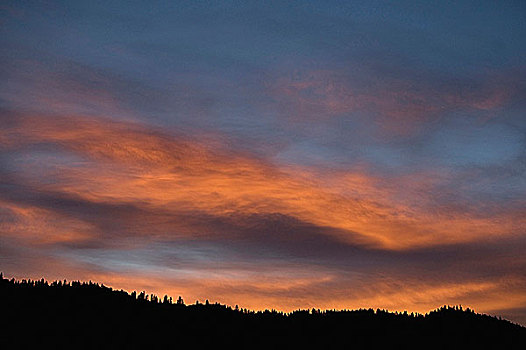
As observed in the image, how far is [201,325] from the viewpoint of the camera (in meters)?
39.6

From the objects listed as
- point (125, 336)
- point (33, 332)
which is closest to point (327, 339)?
point (125, 336)

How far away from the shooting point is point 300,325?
137 ft

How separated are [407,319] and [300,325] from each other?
7.65 meters

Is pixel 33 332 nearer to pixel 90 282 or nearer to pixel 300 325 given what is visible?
pixel 90 282

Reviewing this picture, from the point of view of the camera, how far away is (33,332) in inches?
1296

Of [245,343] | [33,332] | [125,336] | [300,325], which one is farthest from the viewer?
[300,325]

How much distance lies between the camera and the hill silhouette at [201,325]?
113 feet

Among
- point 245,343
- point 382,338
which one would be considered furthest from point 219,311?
point 382,338

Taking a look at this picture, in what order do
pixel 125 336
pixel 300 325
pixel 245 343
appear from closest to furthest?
pixel 125 336
pixel 245 343
pixel 300 325

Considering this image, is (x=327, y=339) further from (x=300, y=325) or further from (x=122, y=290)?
(x=122, y=290)

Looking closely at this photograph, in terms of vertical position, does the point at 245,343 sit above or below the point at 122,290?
below

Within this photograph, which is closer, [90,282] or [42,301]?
[42,301]

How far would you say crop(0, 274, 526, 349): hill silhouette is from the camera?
34.3m

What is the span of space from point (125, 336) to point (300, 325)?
12.4 metres
